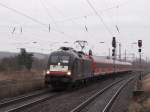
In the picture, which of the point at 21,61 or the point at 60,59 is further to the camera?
the point at 21,61

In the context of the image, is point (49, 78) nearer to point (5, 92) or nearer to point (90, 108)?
point (5, 92)

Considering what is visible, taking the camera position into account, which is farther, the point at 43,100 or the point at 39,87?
the point at 39,87

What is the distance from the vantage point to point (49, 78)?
1111 inches

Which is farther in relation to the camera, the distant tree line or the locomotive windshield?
the distant tree line

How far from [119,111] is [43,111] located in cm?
350

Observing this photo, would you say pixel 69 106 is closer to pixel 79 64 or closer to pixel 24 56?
pixel 79 64

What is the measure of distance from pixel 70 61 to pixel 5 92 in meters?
6.44

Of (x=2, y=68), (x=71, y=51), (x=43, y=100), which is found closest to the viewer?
(x=43, y=100)

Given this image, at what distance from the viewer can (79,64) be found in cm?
3141

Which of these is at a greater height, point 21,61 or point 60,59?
point 21,61

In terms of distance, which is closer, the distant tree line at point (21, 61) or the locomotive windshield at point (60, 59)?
the locomotive windshield at point (60, 59)

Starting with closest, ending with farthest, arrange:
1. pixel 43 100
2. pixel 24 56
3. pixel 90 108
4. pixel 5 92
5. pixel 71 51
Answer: pixel 90 108
pixel 43 100
pixel 5 92
pixel 71 51
pixel 24 56

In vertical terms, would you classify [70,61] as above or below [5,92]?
above

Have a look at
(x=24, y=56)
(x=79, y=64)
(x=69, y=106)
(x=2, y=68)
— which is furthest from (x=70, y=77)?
(x=24, y=56)
